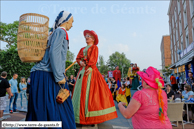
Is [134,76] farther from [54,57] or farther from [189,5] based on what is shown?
[54,57]

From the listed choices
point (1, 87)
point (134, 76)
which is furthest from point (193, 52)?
point (1, 87)

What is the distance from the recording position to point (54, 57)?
212 centimetres

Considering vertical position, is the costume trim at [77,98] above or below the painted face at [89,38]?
below

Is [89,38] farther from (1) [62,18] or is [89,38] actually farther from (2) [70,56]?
(2) [70,56]

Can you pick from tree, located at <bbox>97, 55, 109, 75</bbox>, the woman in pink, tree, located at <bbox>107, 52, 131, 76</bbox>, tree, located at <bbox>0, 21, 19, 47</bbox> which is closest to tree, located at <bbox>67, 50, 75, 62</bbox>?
tree, located at <bbox>97, 55, 109, 75</bbox>

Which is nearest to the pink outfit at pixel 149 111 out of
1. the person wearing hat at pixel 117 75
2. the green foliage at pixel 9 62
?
the person wearing hat at pixel 117 75

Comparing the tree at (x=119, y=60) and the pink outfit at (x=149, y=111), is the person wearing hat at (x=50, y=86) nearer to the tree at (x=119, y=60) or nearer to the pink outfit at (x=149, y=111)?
the pink outfit at (x=149, y=111)

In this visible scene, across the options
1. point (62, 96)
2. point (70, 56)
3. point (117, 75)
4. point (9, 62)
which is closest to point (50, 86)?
point (62, 96)

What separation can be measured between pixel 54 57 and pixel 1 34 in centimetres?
3009

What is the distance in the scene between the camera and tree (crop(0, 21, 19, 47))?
27.3m

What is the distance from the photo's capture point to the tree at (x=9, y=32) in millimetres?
27277

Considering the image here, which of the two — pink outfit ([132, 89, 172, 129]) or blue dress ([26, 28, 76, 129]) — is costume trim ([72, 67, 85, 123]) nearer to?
blue dress ([26, 28, 76, 129])

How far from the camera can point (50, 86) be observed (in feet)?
6.97

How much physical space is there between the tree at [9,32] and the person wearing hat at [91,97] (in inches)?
1056
